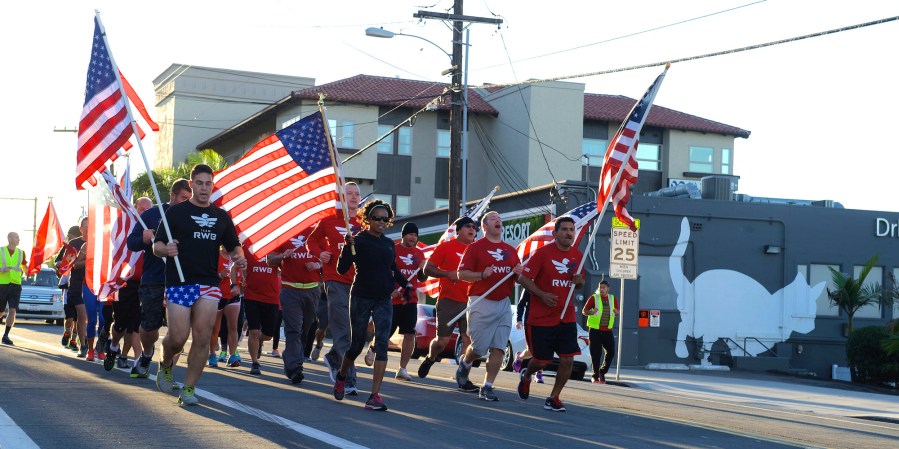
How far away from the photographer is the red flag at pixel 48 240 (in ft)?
80.0

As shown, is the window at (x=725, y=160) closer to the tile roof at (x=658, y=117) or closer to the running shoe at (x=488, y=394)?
the tile roof at (x=658, y=117)

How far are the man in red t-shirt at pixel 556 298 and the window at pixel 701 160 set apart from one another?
41484 mm

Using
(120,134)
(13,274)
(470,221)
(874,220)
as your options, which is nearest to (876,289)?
(874,220)

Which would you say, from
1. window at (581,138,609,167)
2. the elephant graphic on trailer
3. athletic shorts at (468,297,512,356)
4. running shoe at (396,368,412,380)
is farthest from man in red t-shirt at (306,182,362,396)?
window at (581,138,609,167)

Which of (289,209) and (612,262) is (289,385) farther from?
(612,262)

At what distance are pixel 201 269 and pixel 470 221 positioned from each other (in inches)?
187

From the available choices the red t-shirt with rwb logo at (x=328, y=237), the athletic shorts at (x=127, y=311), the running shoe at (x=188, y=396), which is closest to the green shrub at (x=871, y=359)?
the red t-shirt with rwb logo at (x=328, y=237)

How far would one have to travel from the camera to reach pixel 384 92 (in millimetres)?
50250

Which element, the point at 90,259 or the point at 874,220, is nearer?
the point at 90,259

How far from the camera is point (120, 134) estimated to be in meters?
11.8

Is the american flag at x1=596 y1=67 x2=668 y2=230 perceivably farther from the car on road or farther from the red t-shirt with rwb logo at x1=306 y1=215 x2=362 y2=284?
the car on road

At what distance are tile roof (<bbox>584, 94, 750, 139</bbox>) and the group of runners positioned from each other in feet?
122

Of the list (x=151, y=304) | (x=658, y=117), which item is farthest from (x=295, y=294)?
(x=658, y=117)

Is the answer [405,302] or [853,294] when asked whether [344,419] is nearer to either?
[405,302]
